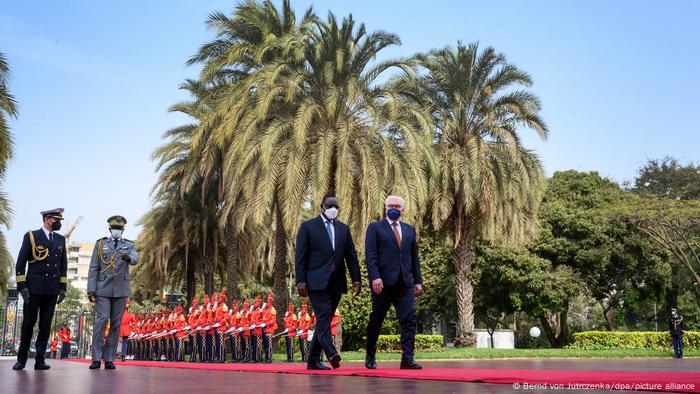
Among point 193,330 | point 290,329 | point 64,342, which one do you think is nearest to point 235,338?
point 290,329

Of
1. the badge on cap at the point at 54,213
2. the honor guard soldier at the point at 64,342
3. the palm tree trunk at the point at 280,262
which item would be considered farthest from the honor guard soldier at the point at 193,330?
the honor guard soldier at the point at 64,342

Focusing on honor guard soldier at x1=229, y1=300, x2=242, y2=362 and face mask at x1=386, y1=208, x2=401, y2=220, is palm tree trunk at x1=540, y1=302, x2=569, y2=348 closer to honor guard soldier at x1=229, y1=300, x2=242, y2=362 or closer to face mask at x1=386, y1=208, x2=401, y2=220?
honor guard soldier at x1=229, y1=300, x2=242, y2=362

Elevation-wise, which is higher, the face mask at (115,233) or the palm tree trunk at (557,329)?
the face mask at (115,233)

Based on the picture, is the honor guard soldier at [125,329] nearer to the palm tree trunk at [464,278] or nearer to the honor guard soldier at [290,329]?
the honor guard soldier at [290,329]

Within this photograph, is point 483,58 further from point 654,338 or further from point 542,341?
point 542,341

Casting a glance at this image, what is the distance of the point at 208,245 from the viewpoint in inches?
1211

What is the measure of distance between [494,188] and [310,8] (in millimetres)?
8061

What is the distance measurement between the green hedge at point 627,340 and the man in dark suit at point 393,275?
85.2ft

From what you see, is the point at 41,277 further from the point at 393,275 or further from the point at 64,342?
the point at 64,342

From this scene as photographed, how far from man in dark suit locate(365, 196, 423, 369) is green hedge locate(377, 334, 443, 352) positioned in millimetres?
19907

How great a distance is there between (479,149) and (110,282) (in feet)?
57.2

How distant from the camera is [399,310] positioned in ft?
27.5

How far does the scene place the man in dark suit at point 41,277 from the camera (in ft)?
30.7

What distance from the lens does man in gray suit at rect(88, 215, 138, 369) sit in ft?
31.7
